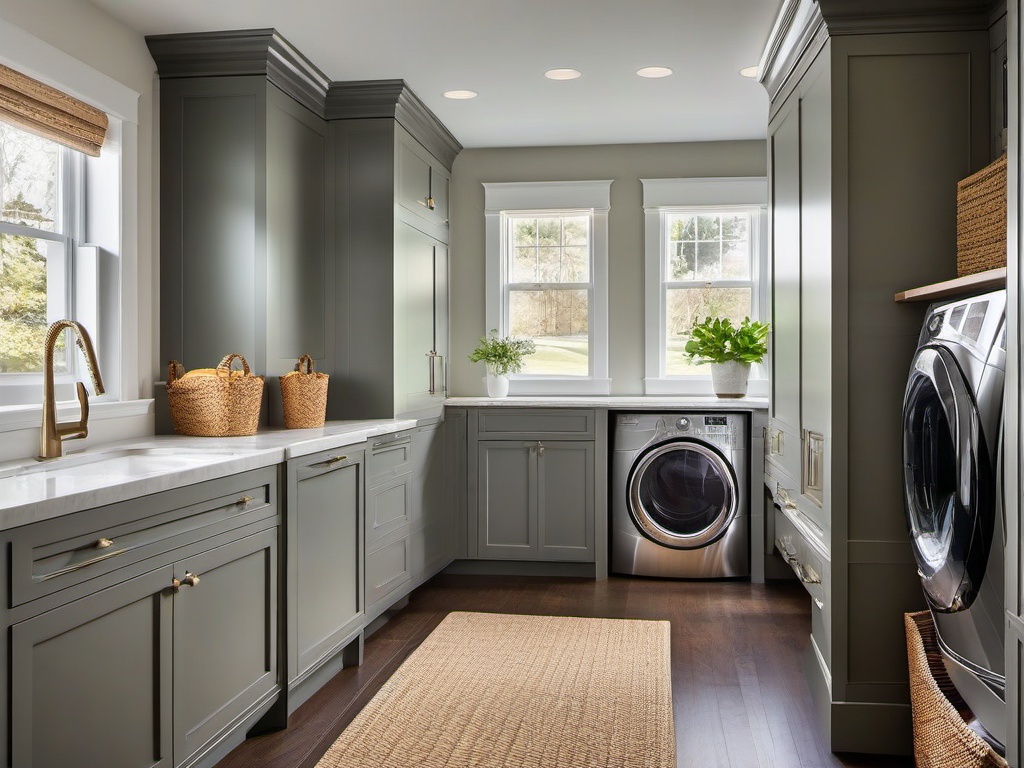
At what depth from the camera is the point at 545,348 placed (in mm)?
5176

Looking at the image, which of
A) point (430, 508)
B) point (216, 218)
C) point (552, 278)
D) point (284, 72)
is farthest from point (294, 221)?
point (552, 278)

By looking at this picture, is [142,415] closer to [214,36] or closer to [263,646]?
[263,646]

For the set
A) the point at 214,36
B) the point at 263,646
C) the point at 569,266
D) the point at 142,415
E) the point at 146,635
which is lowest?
the point at 263,646

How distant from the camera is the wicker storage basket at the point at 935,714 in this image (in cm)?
172

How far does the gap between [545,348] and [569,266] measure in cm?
51

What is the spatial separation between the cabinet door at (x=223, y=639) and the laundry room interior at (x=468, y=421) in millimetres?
12

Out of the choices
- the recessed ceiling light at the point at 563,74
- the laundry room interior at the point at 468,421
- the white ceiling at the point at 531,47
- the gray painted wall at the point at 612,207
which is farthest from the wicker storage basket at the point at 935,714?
the gray painted wall at the point at 612,207

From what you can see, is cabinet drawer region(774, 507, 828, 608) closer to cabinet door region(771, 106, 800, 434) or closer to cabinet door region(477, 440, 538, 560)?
cabinet door region(771, 106, 800, 434)

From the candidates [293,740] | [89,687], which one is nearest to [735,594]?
[293,740]

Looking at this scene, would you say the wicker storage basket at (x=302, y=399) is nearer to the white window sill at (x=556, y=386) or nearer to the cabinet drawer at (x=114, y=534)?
the cabinet drawer at (x=114, y=534)

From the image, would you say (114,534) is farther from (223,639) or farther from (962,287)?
(962,287)

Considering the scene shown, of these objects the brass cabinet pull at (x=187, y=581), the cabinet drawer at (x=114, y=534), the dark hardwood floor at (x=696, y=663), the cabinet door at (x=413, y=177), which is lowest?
the dark hardwood floor at (x=696, y=663)

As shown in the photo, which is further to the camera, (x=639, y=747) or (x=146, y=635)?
(x=639, y=747)

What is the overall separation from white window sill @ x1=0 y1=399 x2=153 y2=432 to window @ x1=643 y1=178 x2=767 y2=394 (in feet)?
9.49
